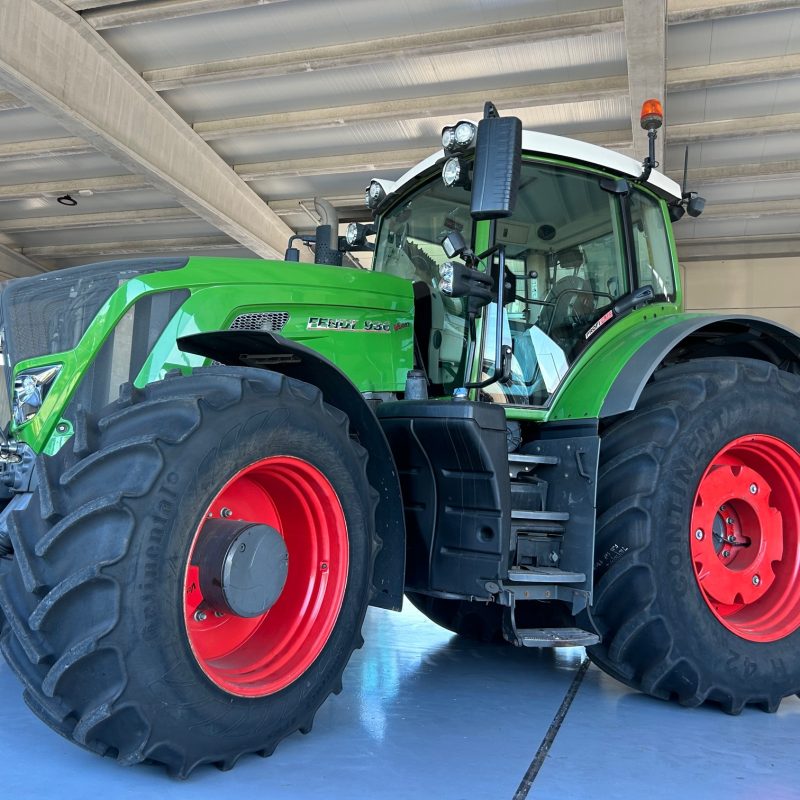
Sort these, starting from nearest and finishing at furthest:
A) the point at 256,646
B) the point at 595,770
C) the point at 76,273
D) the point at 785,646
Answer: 1. the point at 595,770
2. the point at 256,646
3. the point at 76,273
4. the point at 785,646

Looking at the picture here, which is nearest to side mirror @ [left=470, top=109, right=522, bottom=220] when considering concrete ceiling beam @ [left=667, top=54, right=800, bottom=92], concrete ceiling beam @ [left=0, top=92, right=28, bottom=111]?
concrete ceiling beam @ [left=667, top=54, right=800, bottom=92]

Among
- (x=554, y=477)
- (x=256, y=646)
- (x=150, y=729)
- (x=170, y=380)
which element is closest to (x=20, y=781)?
(x=150, y=729)

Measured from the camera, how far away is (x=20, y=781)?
224 cm

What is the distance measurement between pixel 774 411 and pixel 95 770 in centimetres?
285

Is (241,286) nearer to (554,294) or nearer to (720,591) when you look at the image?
(554,294)

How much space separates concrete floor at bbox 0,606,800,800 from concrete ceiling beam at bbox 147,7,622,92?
19.0 ft

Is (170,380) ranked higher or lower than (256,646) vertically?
higher

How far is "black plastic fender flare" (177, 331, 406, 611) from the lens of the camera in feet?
9.48

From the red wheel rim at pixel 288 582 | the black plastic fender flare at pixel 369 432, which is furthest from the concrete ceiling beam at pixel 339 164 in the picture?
the red wheel rim at pixel 288 582

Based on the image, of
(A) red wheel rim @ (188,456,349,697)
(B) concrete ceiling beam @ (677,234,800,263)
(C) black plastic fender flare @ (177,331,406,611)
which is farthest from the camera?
(B) concrete ceiling beam @ (677,234,800,263)

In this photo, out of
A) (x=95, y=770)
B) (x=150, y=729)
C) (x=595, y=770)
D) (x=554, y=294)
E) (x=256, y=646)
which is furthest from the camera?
(x=554, y=294)

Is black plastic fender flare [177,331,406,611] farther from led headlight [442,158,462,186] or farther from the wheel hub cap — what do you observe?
led headlight [442,158,462,186]

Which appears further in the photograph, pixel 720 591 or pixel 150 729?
pixel 720 591

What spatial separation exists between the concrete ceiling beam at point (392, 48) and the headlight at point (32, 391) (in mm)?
6017
